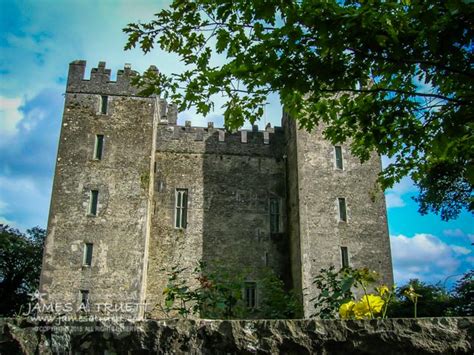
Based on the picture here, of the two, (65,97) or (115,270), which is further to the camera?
(65,97)

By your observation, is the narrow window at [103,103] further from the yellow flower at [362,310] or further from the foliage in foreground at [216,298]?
the yellow flower at [362,310]

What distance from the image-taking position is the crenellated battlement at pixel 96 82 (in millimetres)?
23828

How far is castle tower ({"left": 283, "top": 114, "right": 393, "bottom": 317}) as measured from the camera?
2050 centimetres

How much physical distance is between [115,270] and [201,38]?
56.1ft

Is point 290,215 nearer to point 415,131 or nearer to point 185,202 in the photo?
point 185,202

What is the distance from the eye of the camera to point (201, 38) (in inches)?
206

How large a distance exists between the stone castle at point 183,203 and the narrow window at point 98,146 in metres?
0.06

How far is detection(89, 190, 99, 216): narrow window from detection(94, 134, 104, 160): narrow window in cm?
189

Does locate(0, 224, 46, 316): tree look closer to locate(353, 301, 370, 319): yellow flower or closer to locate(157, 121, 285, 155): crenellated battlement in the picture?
locate(157, 121, 285, 155): crenellated battlement

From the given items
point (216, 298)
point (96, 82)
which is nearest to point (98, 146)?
point (96, 82)

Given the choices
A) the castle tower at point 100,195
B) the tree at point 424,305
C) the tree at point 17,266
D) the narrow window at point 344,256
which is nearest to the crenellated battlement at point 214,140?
the castle tower at point 100,195

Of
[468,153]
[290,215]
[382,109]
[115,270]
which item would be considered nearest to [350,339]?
[382,109]

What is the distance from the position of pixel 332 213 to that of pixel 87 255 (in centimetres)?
1182

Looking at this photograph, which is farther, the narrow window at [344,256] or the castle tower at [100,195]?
the narrow window at [344,256]
